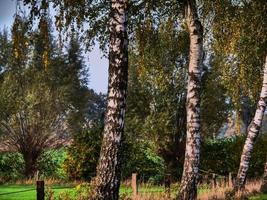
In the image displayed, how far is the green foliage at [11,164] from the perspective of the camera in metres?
27.7

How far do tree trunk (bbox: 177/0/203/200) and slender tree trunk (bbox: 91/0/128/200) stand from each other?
13.1 feet

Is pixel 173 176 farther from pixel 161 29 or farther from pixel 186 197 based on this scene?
pixel 186 197

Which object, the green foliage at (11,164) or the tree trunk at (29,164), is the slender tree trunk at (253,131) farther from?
the green foliage at (11,164)

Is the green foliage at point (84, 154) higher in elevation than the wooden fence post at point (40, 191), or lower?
higher

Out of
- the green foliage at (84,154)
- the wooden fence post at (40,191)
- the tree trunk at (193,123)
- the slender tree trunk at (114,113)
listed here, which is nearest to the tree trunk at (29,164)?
the green foliage at (84,154)

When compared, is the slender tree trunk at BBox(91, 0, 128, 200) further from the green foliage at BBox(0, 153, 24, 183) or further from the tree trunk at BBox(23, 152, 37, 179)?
the green foliage at BBox(0, 153, 24, 183)

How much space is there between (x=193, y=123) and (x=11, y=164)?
17792 millimetres

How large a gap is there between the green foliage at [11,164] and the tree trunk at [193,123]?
16.4 meters

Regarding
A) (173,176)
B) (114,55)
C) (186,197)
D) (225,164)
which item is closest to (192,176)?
(186,197)

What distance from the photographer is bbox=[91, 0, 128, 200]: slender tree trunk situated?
8.77 meters

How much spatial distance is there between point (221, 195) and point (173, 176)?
33.0 ft

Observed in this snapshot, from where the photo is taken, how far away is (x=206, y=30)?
50.5ft

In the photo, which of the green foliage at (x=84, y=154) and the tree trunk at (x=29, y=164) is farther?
the tree trunk at (x=29, y=164)

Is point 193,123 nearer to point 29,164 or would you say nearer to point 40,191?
point 40,191
